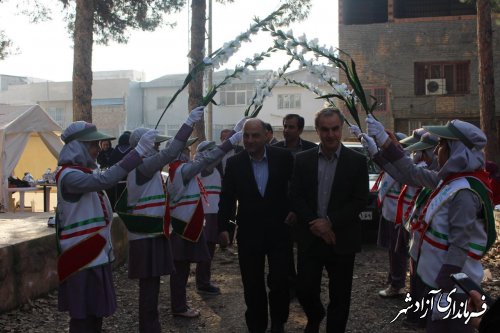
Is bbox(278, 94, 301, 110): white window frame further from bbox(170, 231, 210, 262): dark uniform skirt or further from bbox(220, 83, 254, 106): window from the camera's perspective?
bbox(170, 231, 210, 262): dark uniform skirt

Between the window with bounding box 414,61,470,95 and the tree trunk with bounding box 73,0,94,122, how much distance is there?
1504 cm

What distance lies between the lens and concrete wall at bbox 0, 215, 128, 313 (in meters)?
6.02

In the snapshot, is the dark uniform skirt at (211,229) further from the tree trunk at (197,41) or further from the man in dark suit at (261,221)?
the tree trunk at (197,41)

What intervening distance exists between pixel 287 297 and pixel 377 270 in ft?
10.7

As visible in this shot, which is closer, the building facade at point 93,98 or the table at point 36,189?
the table at point 36,189

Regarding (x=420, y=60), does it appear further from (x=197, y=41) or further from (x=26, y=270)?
(x=26, y=270)

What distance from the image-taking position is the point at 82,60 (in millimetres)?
13281

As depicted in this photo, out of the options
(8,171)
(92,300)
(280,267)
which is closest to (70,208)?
(92,300)

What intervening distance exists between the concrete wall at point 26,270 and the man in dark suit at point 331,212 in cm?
306

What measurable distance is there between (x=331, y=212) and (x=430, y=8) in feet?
72.3

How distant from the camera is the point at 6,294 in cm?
601

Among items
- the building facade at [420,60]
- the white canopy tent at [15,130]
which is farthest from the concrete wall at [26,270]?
the building facade at [420,60]

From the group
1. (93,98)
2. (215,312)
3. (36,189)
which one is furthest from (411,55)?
(93,98)

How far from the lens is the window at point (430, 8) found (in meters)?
24.2
